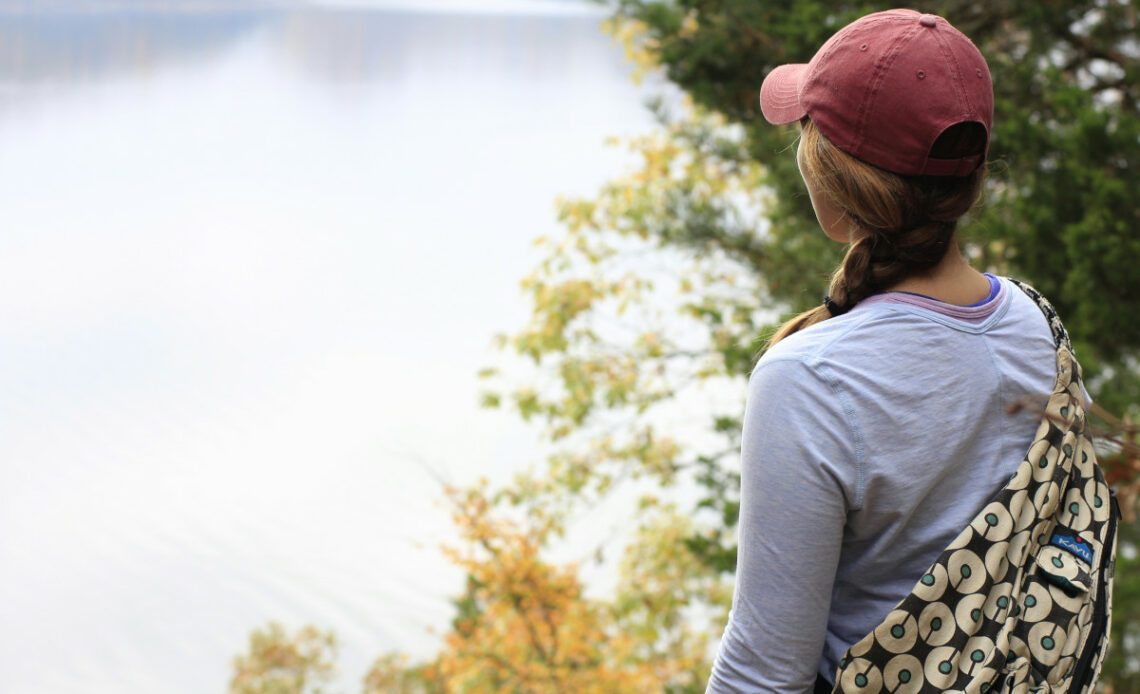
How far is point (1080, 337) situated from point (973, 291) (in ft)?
5.93

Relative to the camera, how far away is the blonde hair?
76 cm

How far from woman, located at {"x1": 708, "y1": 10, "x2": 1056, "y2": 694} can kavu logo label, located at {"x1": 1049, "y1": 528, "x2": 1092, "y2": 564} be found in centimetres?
9

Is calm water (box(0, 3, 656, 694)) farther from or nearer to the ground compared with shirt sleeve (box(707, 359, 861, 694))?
farther from the ground

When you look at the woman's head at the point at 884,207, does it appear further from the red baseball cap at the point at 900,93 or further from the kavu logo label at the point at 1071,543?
the kavu logo label at the point at 1071,543

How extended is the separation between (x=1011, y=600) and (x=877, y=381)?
0.73 ft

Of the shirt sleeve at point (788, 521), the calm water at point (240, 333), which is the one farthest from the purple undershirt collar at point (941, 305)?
the calm water at point (240, 333)

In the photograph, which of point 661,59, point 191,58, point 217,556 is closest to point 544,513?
point 661,59

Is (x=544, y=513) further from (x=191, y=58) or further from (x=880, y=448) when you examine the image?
(x=191, y=58)

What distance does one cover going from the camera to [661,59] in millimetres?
3312

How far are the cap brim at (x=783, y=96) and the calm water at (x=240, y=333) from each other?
4784 millimetres

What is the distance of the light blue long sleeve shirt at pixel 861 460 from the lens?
0.72 meters

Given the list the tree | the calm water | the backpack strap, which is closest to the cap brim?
the backpack strap

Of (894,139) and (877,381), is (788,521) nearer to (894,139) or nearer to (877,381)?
(877,381)

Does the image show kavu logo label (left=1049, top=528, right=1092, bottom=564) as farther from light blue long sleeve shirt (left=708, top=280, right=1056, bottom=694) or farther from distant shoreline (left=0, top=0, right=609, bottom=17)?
distant shoreline (left=0, top=0, right=609, bottom=17)
